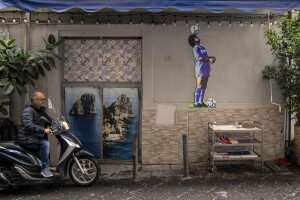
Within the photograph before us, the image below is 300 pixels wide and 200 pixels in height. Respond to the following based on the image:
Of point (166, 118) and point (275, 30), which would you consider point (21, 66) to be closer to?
point (166, 118)

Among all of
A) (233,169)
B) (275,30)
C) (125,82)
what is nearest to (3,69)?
(125,82)

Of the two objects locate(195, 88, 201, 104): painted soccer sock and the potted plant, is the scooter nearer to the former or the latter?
locate(195, 88, 201, 104): painted soccer sock

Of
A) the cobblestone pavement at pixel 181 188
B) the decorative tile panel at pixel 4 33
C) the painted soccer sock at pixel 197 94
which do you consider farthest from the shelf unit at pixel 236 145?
the decorative tile panel at pixel 4 33

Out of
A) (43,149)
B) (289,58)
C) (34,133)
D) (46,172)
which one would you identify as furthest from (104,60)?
(289,58)

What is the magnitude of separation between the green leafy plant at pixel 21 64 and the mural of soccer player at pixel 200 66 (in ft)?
10.6

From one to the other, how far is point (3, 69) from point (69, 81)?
1709mm

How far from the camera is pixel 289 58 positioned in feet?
21.6

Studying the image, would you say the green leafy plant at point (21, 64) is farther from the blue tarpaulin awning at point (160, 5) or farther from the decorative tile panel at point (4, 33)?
the blue tarpaulin awning at point (160, 5)

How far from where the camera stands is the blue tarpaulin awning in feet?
19.5

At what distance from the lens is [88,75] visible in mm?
7355

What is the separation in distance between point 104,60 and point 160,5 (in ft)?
7.00

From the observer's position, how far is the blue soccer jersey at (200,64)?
7004mm

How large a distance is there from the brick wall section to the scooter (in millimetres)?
1813

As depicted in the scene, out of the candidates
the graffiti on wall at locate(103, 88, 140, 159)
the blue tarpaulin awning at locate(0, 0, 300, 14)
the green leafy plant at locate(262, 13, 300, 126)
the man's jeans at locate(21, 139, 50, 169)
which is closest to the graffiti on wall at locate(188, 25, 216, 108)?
the blue tarpaulin awning at locate(0, 0, 300, 14)
